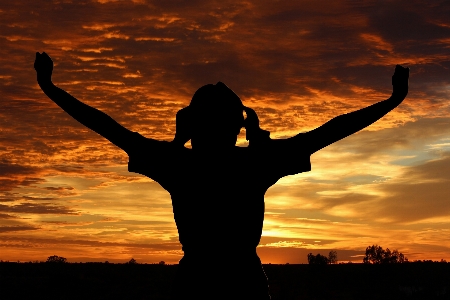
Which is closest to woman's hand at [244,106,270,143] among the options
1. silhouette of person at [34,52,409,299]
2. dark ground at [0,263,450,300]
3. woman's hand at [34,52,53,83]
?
silhouette of person at [34,52,409,299]

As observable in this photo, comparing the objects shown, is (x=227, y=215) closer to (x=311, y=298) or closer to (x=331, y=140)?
(x=331, y=140)

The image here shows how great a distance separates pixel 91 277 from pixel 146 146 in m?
34.5

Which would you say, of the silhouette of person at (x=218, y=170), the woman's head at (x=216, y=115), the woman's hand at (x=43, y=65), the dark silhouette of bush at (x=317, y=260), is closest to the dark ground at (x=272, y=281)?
the dark silhouette of bush at (x=317, y=260)

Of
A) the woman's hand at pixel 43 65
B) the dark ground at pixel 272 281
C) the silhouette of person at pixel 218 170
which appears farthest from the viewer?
the dark ground at pixel 272 281

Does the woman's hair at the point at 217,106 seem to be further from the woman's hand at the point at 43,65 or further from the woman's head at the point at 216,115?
the woman's hand at the point at 43,65

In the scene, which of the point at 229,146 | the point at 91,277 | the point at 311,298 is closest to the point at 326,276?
the point at 311,298

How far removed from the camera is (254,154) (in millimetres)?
4445

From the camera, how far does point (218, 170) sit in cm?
444

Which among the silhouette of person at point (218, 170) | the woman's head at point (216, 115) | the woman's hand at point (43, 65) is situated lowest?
the silhouette of person at point (218, 170)

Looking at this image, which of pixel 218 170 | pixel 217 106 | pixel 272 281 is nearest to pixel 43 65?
pixel 217 106

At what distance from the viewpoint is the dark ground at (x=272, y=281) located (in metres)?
34.0

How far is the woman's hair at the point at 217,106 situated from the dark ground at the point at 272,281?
29.9 meters

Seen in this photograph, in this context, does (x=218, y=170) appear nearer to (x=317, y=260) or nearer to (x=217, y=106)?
(x=217, y=106)

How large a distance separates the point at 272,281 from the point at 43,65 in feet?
114
